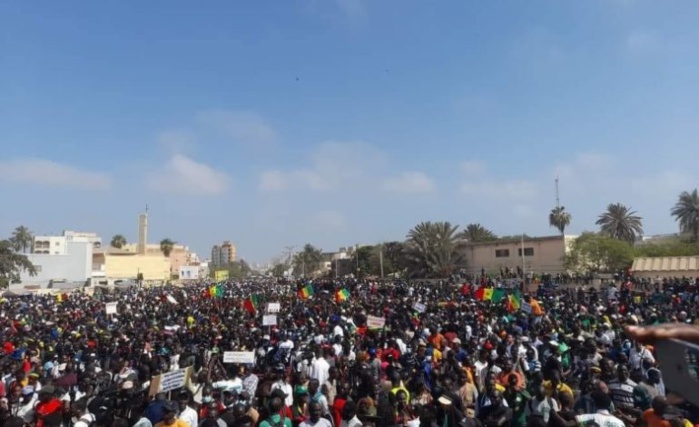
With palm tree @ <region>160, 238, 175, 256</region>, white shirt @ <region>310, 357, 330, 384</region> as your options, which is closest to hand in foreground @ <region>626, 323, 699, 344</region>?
white shirt @ <region>310, 357, 330, 384</region>

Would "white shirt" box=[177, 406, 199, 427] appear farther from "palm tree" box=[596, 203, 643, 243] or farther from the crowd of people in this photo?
"palm tree" box=[596, 203, 643, 243]

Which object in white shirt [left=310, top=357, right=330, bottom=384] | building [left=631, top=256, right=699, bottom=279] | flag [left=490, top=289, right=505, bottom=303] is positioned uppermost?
building [left=631, top=256, right=699, bottom=279]

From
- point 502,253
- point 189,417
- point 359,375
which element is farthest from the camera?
point 502,253

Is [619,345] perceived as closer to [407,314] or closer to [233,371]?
[233,371]

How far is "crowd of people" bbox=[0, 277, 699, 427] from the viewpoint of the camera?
598cm

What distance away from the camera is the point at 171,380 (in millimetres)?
7680

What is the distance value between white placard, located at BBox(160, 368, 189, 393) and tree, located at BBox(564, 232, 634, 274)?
41.3 meters

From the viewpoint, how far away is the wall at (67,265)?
76.2 metres

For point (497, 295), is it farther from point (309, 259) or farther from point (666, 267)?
point (309, 259)

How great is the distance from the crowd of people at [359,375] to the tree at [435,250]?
122 feet

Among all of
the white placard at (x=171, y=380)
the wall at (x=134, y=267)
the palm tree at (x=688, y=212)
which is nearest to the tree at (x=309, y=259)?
the wall at (x=134, y=267)

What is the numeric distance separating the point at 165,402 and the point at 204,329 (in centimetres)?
1044

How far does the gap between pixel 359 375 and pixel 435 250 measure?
47746 mm

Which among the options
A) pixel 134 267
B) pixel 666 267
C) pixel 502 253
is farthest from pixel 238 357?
pixel 134 267
